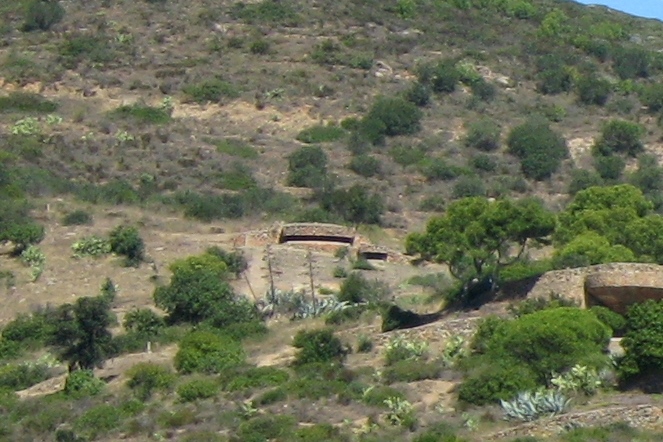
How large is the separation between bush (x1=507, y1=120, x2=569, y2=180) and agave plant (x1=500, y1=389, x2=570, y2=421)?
33662mm

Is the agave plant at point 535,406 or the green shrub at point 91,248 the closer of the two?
the agave plant at point 535,406

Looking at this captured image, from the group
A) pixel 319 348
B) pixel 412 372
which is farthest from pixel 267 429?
pixel 319 348

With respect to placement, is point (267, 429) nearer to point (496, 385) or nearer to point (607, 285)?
point (496, 385)

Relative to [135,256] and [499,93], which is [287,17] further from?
[135,256]

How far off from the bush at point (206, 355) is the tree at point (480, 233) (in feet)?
17.7

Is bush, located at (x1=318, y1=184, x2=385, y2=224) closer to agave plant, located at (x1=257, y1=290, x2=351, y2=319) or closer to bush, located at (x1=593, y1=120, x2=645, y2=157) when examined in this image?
agave plant, located at (x1=257, y1=290, x2=351, y2=319)

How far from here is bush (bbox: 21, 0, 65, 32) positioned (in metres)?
79.8

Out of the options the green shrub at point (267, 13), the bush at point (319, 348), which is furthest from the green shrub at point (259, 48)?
the bush at point (319, 348)

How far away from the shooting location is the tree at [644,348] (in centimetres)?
3344

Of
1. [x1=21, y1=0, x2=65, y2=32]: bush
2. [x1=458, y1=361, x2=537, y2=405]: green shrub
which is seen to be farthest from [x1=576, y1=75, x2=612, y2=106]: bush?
[x1=458, y1=361, x2=537, y2=405]: green shrub

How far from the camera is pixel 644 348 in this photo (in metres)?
33.5

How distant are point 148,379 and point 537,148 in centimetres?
3172

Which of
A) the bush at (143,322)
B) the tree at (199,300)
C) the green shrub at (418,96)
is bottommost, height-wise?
the green shrub at (418,96)

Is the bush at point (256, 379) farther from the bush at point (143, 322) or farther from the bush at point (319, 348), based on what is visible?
the bush at point (143, 322)
